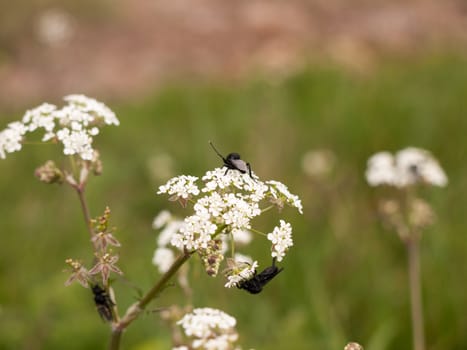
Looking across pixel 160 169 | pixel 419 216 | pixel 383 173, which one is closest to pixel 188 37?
pixel 160 169

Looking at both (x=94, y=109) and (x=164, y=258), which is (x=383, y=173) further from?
(x=94, y=109)

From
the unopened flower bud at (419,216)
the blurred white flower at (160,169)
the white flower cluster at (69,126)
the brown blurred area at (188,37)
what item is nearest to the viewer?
the white flower cluster at (69,126)

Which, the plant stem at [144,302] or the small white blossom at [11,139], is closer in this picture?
the plant stem at [144,302]

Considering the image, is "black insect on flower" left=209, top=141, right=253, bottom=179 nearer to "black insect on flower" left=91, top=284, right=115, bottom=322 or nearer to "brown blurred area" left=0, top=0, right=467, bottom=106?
"black insect on flower" left=91, top=284, right=115, bottom=322

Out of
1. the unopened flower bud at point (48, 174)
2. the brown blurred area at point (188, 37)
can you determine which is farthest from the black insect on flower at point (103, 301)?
the brown blurred area at point (188, 37)

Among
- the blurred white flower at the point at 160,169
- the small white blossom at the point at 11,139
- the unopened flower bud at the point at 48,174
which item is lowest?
the unopened flower bud at the point at 48,174

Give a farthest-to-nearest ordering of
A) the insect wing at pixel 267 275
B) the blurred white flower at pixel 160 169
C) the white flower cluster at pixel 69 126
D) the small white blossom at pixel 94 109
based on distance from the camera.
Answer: the blurred white flower at pixel 160 169 → the small white blossom at pixel 94 109 → the white flower cluster at pixel 69 126 → the insect wing at pixel 267 275

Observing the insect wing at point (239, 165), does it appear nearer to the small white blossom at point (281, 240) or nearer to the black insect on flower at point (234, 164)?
the black insect on flower at point (234, 164)
